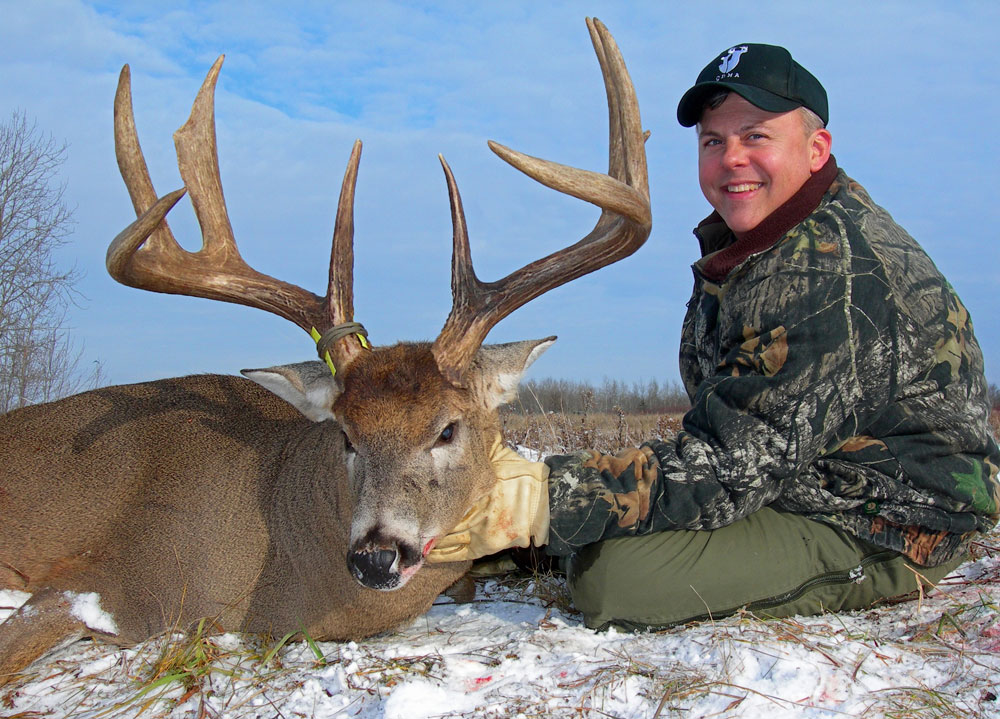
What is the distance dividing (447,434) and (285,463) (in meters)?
1.26

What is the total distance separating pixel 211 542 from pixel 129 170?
2.11 m

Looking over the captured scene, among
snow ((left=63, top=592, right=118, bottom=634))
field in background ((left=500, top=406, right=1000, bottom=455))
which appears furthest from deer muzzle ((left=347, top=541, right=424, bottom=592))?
field in background ((left=500, top=406, right=1000, bottom=455))

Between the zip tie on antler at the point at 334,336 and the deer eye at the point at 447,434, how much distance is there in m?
0.61

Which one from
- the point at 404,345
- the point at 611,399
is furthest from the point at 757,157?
the point at 611,399

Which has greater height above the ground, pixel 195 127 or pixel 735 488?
pixel 195 127

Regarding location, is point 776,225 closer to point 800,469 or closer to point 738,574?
point 800,469

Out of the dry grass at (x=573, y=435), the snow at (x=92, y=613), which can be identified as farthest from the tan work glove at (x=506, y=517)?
the dry grass at (x=573, y=435)

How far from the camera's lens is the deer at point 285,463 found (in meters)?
3.60

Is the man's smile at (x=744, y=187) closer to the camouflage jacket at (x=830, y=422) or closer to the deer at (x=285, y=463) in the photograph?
the camouflage jacket at (x=830, y=422)

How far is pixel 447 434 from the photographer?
3.71m

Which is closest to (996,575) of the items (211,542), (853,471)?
(853,471)

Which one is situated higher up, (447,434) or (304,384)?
(304,384)

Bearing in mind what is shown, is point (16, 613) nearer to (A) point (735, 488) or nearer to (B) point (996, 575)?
(A) point (735, 488)

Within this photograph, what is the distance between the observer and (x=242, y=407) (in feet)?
16.7
